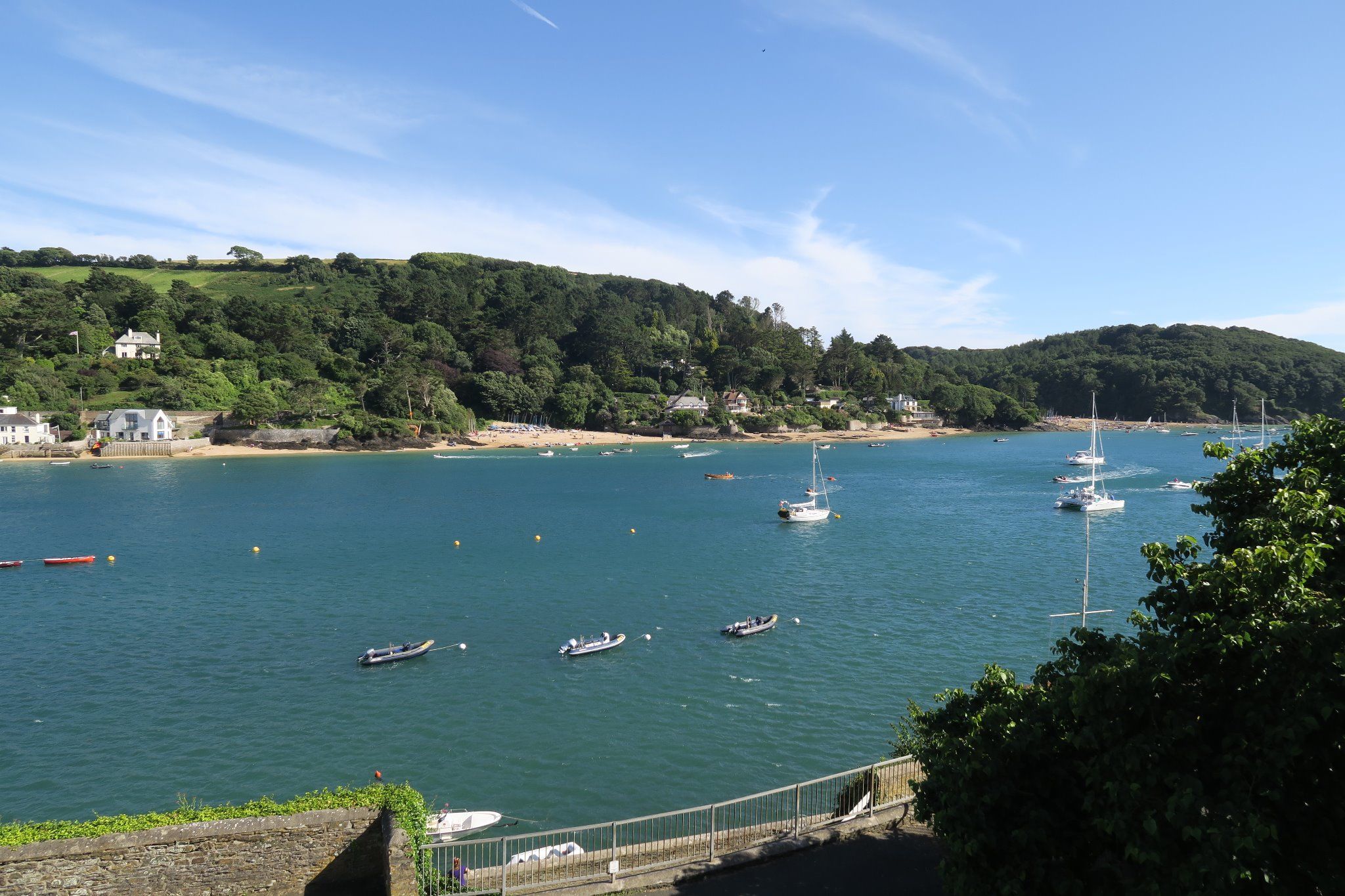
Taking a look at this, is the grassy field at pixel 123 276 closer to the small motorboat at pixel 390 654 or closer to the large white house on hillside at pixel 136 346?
the large white house on hillside at pixel 136 346

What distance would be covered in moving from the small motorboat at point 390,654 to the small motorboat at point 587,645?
6103mm

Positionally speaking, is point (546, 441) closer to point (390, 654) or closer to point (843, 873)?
point (390, 654)

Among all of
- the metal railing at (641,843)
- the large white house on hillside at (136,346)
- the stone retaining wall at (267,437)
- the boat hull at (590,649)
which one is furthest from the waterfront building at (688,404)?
the metal railing at (641,843)

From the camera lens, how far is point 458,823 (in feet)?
65.1

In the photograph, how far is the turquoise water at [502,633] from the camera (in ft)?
76.5

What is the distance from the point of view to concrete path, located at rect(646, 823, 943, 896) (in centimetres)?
1305

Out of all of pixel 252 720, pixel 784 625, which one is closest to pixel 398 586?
pixel 252 720

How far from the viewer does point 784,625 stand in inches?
1439

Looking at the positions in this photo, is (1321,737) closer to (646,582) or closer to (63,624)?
(646,582)

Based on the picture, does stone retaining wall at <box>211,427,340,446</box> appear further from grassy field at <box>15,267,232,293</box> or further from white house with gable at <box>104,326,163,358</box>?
grassy field at <box>15,267,232,293</box>

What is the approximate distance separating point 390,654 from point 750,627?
1620 cm

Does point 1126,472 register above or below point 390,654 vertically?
above

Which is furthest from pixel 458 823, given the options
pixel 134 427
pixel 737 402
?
pixel 737 402

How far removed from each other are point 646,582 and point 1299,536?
36480 millimetres
